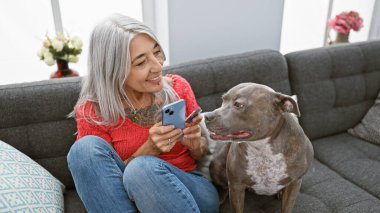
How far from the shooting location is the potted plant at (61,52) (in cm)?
188

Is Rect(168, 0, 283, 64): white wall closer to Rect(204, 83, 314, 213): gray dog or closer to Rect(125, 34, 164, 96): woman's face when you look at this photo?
Rect(125, 34, 164, 96): woman's face

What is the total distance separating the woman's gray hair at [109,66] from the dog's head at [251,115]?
0.40 metres

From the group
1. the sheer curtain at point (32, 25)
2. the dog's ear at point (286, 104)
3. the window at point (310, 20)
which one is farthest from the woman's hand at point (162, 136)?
the window at point (310, 20)

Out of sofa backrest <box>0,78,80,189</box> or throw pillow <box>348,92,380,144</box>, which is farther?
throw pillow <box>348,92,380,144</box>

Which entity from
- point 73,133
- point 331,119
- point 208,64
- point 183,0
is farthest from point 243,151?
point 183,0

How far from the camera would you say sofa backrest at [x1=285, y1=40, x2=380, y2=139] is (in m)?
1.91

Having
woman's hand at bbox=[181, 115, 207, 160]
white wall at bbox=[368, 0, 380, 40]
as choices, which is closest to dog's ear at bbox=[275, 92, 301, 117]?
woman's hand at bbox=[181, 115, 207, 160]

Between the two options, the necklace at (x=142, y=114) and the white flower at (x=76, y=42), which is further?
the white flower at (x=76, y=42)

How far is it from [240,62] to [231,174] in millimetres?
688

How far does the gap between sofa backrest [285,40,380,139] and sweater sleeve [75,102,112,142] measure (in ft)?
3.73

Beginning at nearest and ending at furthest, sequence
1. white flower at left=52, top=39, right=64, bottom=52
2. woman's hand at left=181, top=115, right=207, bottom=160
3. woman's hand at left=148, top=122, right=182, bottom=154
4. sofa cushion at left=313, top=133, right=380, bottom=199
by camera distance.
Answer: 1. woman's hand at left=148, top=122, right=182, bottom=154
2. woman's hand at left=181, top=115, right=207, bottom=160
3. sofa cushion at left=313, top=133, right=380, bottom=199
4. white flower at left=52, top=39, right=64, bottom=52

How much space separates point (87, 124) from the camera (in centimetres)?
133

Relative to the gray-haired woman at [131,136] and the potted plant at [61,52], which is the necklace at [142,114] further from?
the potted plant at [61,52]

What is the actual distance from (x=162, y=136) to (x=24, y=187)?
0.51 meters
